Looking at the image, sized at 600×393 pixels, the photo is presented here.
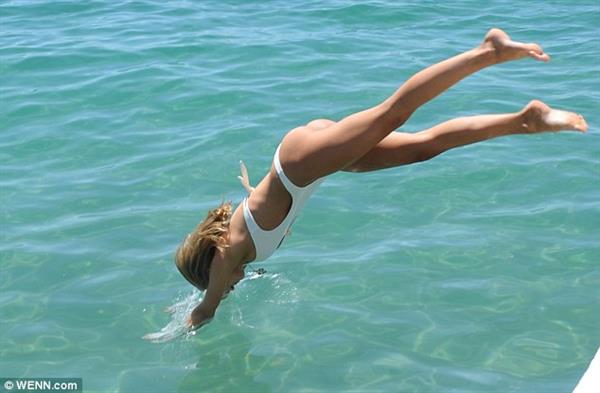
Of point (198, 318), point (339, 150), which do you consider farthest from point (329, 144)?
point (198, 318)

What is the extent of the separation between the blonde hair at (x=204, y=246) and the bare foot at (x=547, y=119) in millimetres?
2016

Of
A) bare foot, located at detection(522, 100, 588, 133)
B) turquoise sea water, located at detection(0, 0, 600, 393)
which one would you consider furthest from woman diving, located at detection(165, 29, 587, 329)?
turquoise sea water, located at detection(0, 0, 600, 393)

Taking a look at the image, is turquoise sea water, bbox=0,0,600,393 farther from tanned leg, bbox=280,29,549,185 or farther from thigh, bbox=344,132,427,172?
tanned leg, bbox=280,29,549,185

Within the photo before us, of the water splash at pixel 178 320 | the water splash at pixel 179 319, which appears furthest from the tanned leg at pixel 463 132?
the water splash at pixel 178 320

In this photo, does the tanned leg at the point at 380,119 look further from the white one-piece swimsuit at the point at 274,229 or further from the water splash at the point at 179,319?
the water splash at the point at 179,319

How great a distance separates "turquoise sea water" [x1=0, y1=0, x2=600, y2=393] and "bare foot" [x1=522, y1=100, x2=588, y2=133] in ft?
5.64

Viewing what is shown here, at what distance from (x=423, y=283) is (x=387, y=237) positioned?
0.77 meters

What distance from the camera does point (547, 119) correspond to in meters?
5.46

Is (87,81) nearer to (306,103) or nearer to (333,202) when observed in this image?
(306,103)

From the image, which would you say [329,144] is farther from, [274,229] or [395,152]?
[274,229]

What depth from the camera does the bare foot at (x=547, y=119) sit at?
17.6 feet

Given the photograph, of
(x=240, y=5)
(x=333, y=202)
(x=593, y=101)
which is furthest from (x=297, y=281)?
(x=240, y=5)

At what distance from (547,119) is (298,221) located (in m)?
3.37

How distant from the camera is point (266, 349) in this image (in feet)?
22.6
